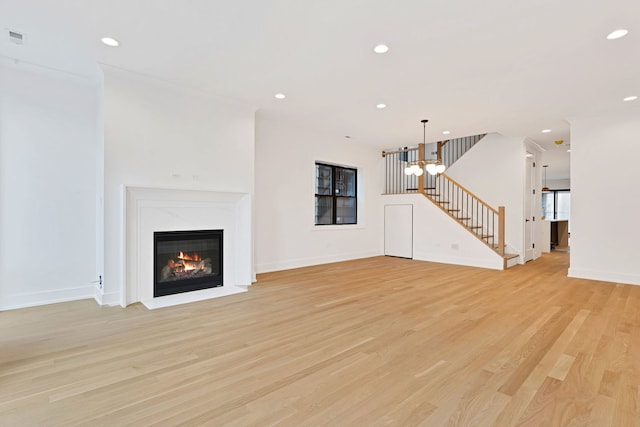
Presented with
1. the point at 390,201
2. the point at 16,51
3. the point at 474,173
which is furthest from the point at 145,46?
the point at 474,173

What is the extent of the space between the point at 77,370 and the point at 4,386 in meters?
0.40

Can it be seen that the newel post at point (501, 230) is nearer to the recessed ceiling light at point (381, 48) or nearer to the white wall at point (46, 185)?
the recessed ceiling light at point (381, 48)

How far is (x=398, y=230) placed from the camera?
857cm

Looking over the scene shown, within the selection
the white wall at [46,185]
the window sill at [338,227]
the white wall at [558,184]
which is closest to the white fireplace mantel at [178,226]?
the white wall at [46,185]

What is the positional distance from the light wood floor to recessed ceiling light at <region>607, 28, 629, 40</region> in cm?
299

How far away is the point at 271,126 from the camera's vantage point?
6.27 m

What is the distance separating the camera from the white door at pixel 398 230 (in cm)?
835

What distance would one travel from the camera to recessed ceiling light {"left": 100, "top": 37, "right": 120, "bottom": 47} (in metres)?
3.27

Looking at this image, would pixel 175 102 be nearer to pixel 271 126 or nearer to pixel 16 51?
pixel 16 51

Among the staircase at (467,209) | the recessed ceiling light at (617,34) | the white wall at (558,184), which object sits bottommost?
the staircase at (467,209)

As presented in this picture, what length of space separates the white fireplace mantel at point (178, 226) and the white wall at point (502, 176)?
6.18m

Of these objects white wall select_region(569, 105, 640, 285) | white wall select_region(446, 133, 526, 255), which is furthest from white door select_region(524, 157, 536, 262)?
white wall select_region(569, 105, 640, 285)

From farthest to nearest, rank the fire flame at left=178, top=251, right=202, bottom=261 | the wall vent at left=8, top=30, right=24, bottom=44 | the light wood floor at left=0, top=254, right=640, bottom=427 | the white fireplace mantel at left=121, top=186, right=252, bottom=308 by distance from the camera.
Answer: the fire flame at left=178, top=251, right=202, bottom=261, the white fireplace mantel at left=121, top=186, right=252, bottom=308, the wall vent at left=8, top=30, right=24, bottom=44, the light wood floor at left=0, top=254, right=640, bottom=427

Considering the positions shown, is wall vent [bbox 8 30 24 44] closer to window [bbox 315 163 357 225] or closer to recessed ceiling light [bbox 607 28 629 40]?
window [bbox 315 163 357 225]
